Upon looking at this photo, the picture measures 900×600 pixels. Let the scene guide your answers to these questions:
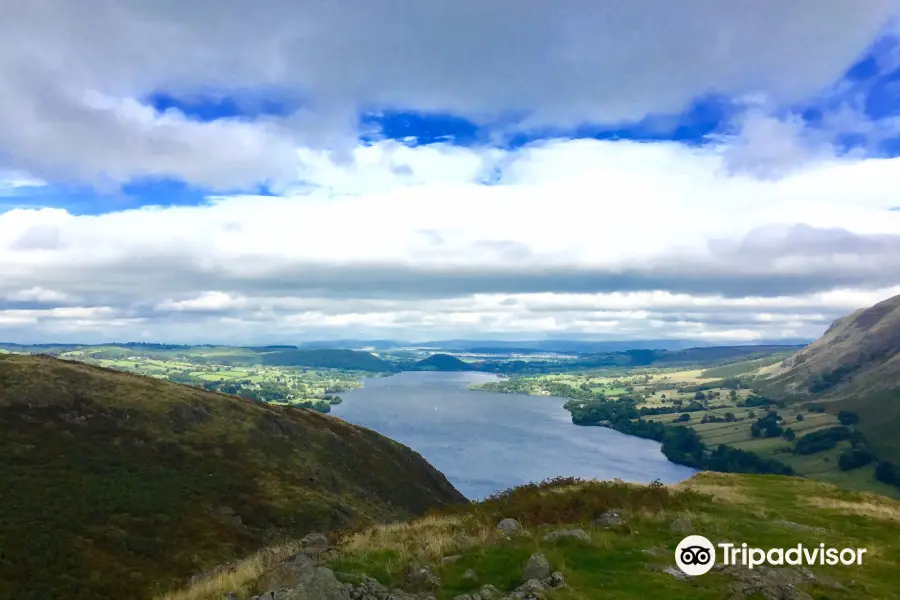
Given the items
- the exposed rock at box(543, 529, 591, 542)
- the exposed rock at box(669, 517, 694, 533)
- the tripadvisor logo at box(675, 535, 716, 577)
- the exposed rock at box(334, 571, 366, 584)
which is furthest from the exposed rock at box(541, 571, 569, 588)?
the exposed rock at box(669, 517, 694, 533)

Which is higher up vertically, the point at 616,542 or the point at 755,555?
the point at 616,542

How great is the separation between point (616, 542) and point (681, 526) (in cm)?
399

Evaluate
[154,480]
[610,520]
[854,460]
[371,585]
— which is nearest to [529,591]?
[371,585]

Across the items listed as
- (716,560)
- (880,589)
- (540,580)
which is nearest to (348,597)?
(540,580)

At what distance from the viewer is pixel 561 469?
16588 cm

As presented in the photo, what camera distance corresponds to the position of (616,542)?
1939 centimetres

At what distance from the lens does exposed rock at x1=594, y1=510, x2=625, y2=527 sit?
21906 mm

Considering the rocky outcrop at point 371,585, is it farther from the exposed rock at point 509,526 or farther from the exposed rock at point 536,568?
the exposed rock at point 509,526

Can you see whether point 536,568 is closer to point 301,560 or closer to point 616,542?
point 616,542

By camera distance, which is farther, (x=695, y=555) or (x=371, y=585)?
(x=695, y=555)

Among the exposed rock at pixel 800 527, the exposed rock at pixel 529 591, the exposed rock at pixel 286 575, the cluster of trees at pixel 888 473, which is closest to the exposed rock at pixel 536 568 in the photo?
the exposed rock at pixel 529 591

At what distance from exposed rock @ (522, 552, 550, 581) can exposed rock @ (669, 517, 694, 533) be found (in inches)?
292

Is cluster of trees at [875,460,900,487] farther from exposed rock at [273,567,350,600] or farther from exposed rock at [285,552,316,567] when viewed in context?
exposed rock at [273,567,350,600]

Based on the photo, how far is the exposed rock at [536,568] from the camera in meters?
16.1
